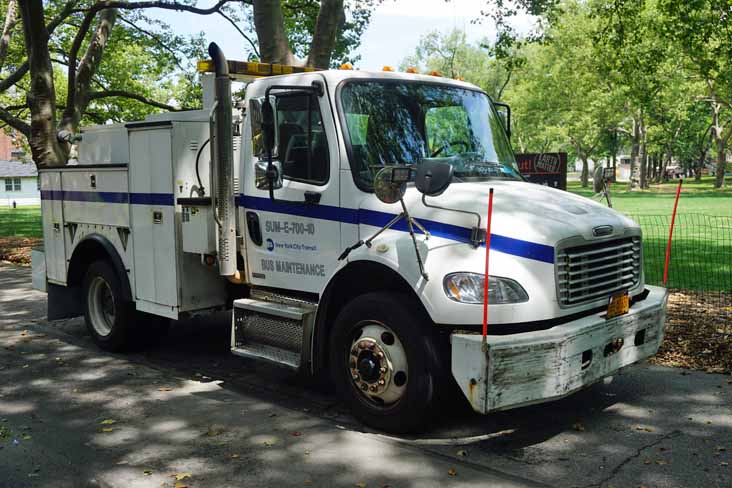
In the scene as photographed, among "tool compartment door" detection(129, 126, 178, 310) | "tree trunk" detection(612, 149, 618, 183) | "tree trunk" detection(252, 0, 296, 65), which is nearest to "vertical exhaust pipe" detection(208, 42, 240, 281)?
"tool compartment door" detection(129, 126, 178, 310)

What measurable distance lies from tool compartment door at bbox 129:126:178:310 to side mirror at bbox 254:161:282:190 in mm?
998

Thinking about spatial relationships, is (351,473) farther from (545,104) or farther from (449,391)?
(545,104)

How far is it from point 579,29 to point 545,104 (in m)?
9.69

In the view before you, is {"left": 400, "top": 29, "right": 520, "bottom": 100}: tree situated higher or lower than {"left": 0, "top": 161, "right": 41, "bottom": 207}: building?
higher

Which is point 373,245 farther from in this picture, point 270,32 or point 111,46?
point 111,46

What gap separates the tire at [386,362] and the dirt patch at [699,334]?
335 cm

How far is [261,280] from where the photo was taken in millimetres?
6430

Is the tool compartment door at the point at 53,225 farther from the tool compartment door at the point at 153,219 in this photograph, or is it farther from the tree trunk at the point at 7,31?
the tree trunk at the point at 7,31

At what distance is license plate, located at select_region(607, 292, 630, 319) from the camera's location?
521 cm

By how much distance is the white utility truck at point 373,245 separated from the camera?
480 centimetres

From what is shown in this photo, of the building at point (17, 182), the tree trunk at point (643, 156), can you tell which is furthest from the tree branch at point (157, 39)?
the building at point (17, 182)

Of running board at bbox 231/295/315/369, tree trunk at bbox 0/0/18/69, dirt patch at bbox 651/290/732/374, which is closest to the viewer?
running board at bbox 231/295/315/369

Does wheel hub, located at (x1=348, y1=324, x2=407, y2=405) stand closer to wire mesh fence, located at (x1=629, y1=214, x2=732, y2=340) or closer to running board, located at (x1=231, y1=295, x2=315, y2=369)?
running board, located at (x1=231, y1=295, x2=315, y2=369)

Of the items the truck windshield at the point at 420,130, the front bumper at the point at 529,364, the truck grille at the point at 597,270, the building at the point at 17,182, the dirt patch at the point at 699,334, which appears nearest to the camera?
the front bumper at the point at 529,364
